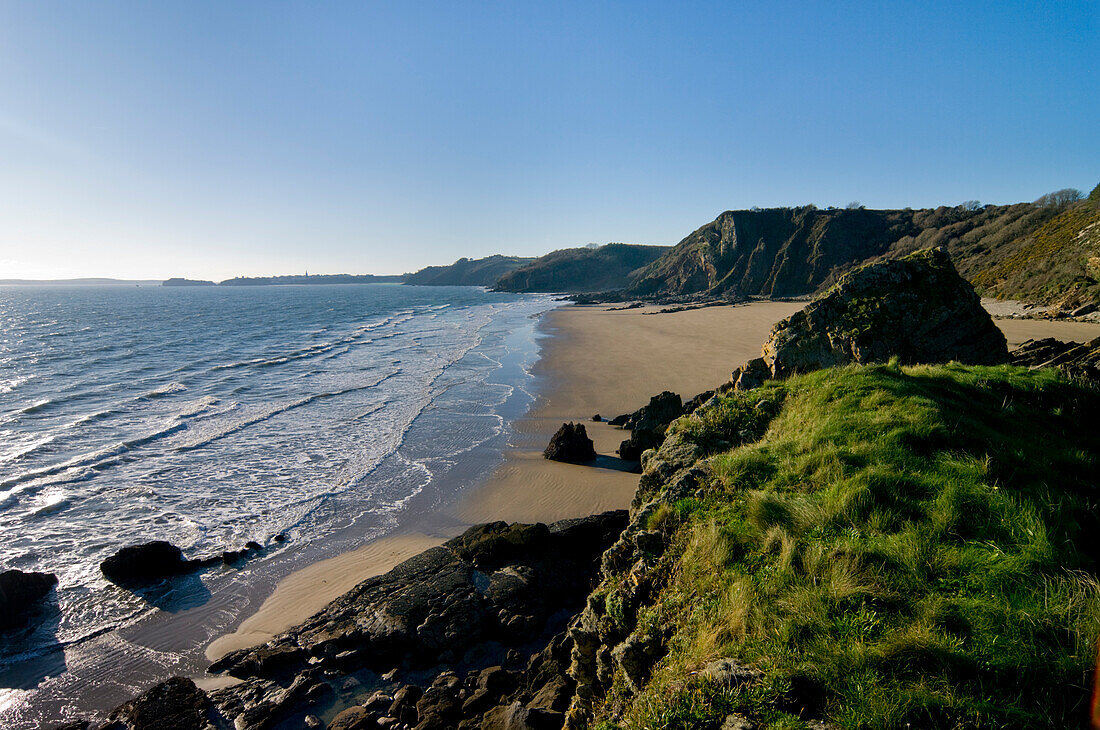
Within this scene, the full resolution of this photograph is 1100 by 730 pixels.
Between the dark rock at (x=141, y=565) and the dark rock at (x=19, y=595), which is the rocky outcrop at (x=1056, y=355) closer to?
the dark rock at (x=141, y=565)

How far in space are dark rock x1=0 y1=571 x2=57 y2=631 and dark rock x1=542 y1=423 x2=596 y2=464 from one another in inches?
456

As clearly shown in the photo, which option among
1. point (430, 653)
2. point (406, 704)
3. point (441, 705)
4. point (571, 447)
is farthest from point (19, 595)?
point (571, 447)

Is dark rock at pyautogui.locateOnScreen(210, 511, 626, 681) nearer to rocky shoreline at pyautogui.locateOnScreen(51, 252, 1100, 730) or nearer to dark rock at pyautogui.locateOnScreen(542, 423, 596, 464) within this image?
rocky shoreline at pyautogui.locateOnScreen(51, 252, 1100, 730)

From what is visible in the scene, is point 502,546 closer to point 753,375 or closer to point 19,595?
point 753,375

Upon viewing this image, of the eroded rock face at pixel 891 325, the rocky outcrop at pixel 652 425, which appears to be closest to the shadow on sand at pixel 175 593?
the rocky outcrop at pixel 652 425

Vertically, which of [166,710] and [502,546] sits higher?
[502,546]

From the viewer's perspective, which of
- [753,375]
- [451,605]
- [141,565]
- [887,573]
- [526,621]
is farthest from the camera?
[753,375]

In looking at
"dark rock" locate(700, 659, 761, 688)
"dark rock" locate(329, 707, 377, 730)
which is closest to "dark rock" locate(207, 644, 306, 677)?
"dark rock" locate(329, 707, 377, 730)

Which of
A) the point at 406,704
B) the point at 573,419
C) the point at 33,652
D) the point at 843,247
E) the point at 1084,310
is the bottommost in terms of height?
the point at 33,652

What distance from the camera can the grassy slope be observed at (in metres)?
3.18

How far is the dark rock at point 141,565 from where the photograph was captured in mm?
10539

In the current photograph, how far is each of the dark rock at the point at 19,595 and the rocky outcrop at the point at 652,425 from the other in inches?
528

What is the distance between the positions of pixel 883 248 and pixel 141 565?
3587 inches

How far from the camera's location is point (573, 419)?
20562mm
